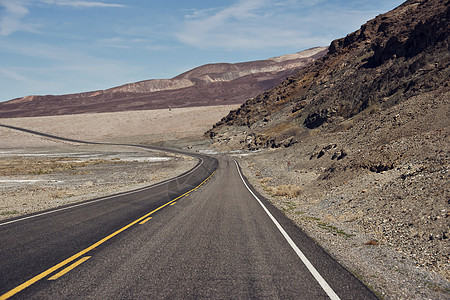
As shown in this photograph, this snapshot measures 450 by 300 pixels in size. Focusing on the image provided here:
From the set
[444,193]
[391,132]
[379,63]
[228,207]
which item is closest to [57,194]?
[228,207]

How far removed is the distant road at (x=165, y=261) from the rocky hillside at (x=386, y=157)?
113cm

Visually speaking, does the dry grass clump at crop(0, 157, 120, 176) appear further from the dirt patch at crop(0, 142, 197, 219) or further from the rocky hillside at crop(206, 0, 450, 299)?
the rocky hillside at crop(206, 0, 450, 299)

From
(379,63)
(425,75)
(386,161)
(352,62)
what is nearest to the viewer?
(386,161)

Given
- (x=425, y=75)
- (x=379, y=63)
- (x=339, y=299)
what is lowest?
(x=339, y=299)

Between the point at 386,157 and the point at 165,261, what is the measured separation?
13093mm

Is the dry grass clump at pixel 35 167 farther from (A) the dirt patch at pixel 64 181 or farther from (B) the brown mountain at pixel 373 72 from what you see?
(B) the brown mountain at pixel 373 72

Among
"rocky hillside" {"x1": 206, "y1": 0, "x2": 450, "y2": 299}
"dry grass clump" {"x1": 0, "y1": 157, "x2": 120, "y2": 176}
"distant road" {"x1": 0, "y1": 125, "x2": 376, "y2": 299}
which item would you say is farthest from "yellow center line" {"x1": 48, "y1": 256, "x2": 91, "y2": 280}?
"dry grass clump" {"x1": 0, "y1": 157, "x2": 120, "y2": 176}

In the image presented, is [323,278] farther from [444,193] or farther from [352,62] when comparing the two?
[352,62]

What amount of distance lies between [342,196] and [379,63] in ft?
136

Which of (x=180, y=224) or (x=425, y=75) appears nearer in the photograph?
(x=180, y=224)

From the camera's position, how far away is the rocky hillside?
7.37 meters

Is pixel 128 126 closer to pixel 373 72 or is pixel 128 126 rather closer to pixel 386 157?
pixel 373 72

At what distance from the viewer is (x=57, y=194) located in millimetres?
18438

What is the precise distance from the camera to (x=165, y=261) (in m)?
5.59
